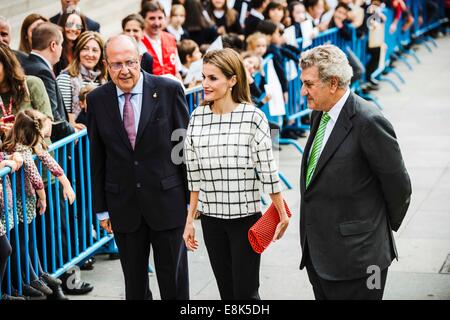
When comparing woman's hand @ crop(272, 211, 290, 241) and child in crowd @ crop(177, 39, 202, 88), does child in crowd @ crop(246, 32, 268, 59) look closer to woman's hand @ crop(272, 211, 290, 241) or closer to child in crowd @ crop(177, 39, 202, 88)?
child in crowd @ crop(177, 39, 202, 88)

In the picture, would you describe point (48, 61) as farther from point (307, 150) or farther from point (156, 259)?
point (307, 150)

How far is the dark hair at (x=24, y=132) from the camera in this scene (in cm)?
734

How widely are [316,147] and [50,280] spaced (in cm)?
299

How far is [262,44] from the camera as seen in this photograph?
12.1 metres

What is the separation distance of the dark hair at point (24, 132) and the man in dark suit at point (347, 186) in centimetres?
261

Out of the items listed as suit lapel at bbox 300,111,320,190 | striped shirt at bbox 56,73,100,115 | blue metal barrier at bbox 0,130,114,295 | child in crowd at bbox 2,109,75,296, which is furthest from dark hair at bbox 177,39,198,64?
suit lapel at bbox 300,111,320,190

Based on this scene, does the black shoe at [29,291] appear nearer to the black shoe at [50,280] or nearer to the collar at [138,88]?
the black shoe at [50,280]

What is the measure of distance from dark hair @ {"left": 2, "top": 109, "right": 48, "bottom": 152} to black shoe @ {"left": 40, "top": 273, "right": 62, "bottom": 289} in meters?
1.07

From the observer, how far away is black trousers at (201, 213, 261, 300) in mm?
6129

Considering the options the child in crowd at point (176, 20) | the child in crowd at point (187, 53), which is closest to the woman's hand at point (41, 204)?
the child in crowd at point (187, 53)

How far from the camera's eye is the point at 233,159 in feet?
19.7
